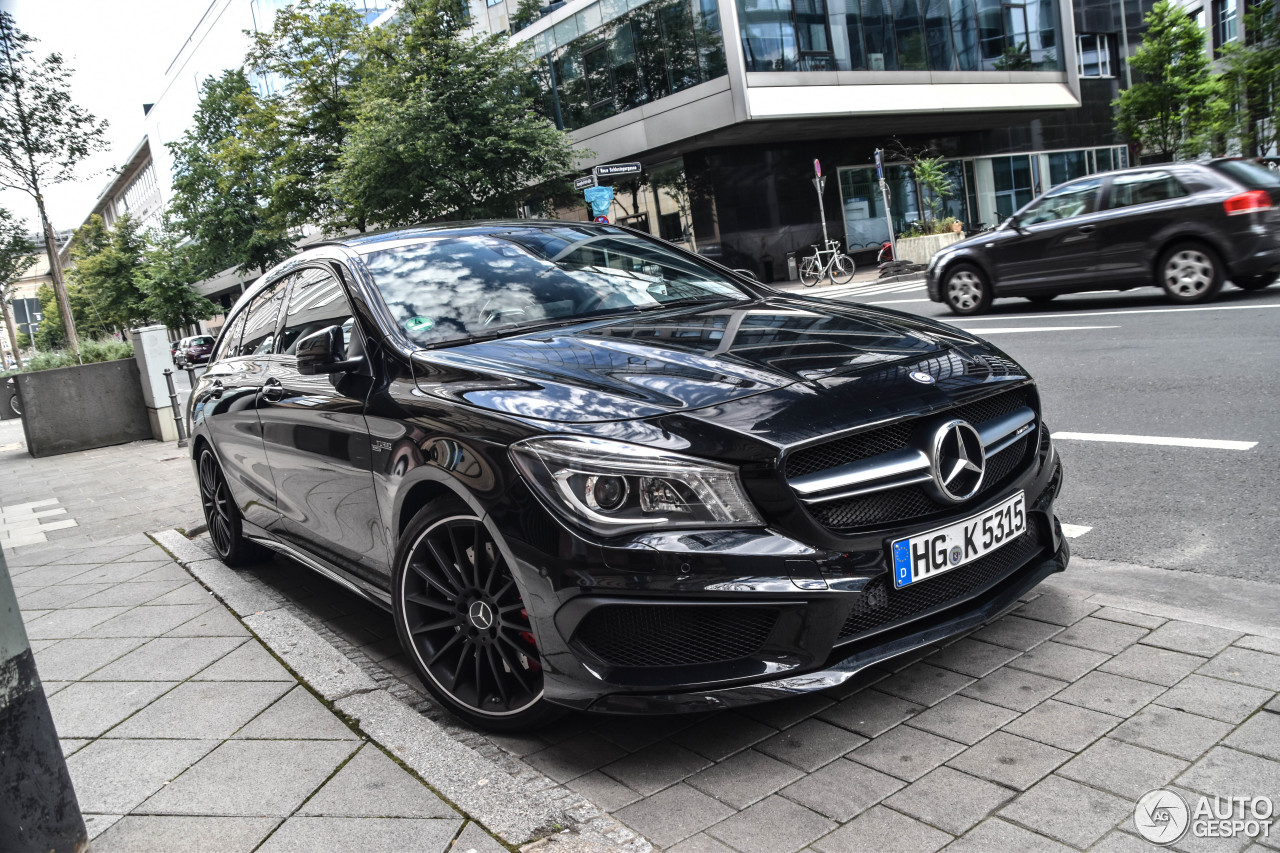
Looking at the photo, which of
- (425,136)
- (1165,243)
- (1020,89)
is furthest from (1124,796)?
(1020,89)

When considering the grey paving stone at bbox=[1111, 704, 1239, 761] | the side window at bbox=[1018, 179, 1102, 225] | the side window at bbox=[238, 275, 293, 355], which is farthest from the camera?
the side window at bbox=[1018, 179, 1102, 225]

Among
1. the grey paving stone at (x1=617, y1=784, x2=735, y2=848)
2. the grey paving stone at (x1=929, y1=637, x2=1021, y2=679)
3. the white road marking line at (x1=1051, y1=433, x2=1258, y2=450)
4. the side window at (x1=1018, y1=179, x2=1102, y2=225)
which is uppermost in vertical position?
the side window at (x1=1018, y1=179, x2=1102, y2=225)

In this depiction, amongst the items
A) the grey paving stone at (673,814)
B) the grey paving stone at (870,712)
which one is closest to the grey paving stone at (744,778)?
the grey paving stone at (673,814)

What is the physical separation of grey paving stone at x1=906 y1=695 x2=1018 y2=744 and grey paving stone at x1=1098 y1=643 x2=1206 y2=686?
1.41 feet

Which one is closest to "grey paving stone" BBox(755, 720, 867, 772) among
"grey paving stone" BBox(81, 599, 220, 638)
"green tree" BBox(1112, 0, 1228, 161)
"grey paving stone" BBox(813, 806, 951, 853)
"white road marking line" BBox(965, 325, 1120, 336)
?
"grey paving stone" BBox(813, 806, 951, 853)

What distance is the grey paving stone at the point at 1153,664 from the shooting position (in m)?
2.86

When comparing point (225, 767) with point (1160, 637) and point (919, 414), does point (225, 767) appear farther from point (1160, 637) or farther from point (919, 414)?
point (1160, 637)

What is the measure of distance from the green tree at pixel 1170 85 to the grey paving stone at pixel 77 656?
135 ft

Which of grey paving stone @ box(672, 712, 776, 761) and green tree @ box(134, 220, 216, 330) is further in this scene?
green tree @ box(134, 220, 216, 330)

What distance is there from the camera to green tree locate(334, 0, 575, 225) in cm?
2770

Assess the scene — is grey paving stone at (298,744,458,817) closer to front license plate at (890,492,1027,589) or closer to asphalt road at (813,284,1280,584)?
front license plate at (890,492,1027,589)

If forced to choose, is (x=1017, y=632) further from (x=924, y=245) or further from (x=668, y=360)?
(x=924, y=245)

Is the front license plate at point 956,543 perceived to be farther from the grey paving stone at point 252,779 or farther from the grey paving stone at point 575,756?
the grey paving stone at point 252,779

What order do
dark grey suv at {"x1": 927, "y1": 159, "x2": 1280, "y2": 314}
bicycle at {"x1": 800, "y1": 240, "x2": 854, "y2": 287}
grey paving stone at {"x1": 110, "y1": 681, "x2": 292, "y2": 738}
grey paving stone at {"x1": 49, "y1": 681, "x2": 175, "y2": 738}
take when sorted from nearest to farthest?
grey paving stone at {"x1": 110, "y1": 681, "x2": 292, "y2": 738} → grey paving stone at {"x1": 49, "y1": 681, "x2": 175, "y2": 738} → dark grey suv at {"x1": 927, "y1": 159, "x2": 1280, "y2": 314} → bicycle at {"x1": 800, "y1": 240, "x2": 854, "y2": 287}
